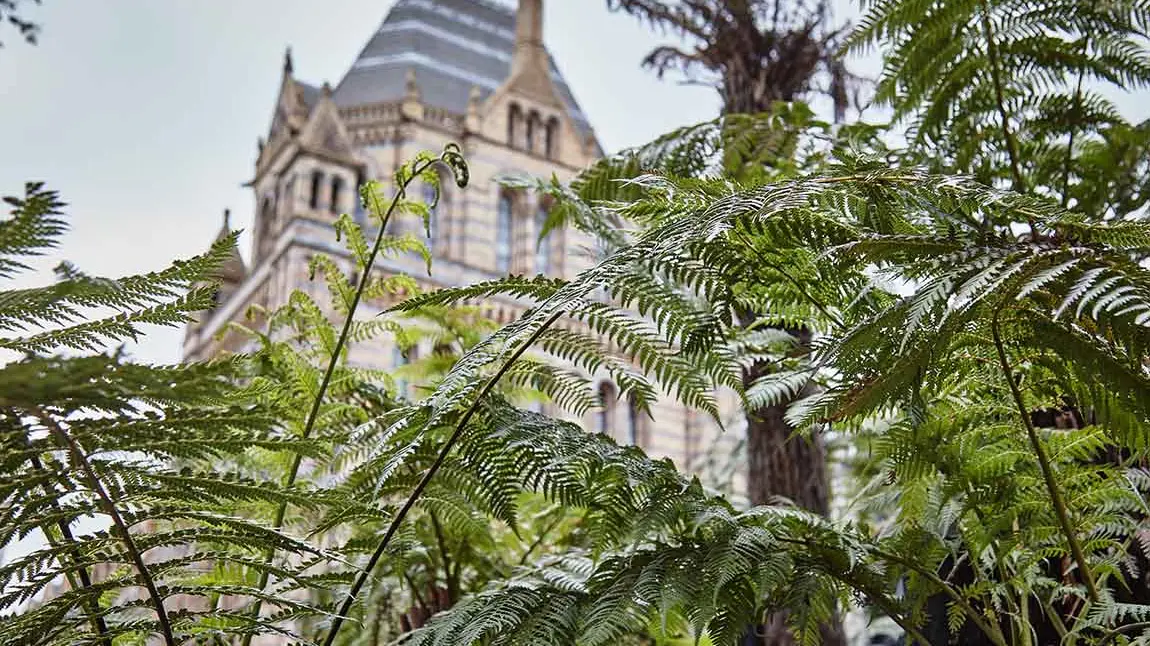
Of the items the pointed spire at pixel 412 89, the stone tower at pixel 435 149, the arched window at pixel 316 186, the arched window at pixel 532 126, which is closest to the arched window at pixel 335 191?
the stone tower at pixel 435 149

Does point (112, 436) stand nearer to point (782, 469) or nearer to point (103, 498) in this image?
point (103, 498)

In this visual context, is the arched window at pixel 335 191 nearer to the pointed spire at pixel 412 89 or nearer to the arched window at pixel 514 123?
the pointed spire at pixel 412 89

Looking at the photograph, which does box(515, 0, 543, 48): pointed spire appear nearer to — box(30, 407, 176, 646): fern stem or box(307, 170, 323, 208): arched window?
box(307, 170, 323, 208): arched window

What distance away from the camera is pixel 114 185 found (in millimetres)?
6871

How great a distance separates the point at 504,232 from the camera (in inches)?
692

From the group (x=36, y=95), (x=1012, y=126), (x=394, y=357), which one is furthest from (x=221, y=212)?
(x=1012, y=126)

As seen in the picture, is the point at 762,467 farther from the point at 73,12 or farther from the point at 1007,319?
the point at 73,12

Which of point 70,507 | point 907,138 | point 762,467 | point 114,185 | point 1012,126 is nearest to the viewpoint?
point 70,507

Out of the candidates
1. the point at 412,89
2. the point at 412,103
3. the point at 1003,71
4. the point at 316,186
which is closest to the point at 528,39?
the point at 412,89

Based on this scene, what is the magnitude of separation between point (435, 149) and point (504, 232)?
176 cm

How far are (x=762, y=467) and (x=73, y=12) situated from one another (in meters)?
6.70

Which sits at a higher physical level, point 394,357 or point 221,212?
point 221,212

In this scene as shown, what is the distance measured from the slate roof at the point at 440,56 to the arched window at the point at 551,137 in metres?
1.32

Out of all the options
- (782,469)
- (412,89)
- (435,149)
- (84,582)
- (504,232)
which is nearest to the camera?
(84,582)
